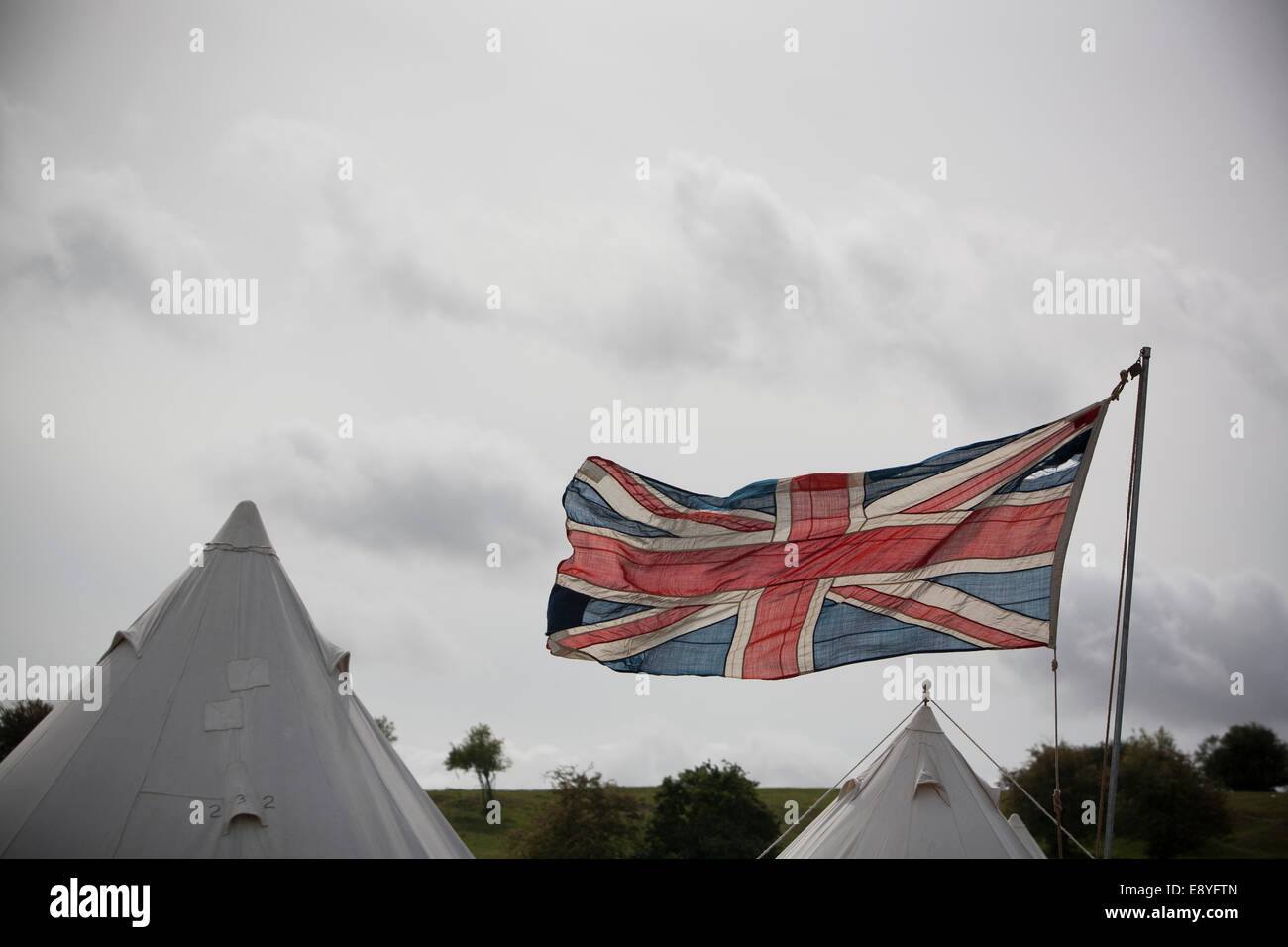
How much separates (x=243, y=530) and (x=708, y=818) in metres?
25.5

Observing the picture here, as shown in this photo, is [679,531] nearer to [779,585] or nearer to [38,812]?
[779,585]

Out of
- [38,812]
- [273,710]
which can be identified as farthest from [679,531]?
[38,812]

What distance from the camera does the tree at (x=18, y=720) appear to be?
36188mm

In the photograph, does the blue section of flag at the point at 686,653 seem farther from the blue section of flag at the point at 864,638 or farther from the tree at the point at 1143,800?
the tree at the point at 1143,800

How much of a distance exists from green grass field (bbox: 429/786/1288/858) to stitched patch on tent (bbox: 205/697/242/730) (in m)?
30.0

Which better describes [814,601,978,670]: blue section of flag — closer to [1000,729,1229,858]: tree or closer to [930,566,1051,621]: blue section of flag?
[930,566,1051,621]: blue section of flag

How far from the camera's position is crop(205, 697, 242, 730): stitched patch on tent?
12.9 m

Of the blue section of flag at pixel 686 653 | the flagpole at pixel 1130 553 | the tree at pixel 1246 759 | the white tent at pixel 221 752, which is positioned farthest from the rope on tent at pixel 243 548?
the tree at pixel 1246 759

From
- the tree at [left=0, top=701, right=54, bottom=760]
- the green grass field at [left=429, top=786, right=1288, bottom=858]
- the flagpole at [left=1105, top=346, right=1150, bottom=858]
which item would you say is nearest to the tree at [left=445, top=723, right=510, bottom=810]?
the green grass field at [left=429, top=786, right=1288, bottom=858]

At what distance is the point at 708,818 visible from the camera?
37125mm

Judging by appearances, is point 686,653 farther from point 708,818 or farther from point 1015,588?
point 708,818

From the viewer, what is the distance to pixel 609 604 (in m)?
11.9

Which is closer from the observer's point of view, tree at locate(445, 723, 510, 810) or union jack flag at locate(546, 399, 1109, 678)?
union jack flag at locate(546, 399, 1109, 678)
